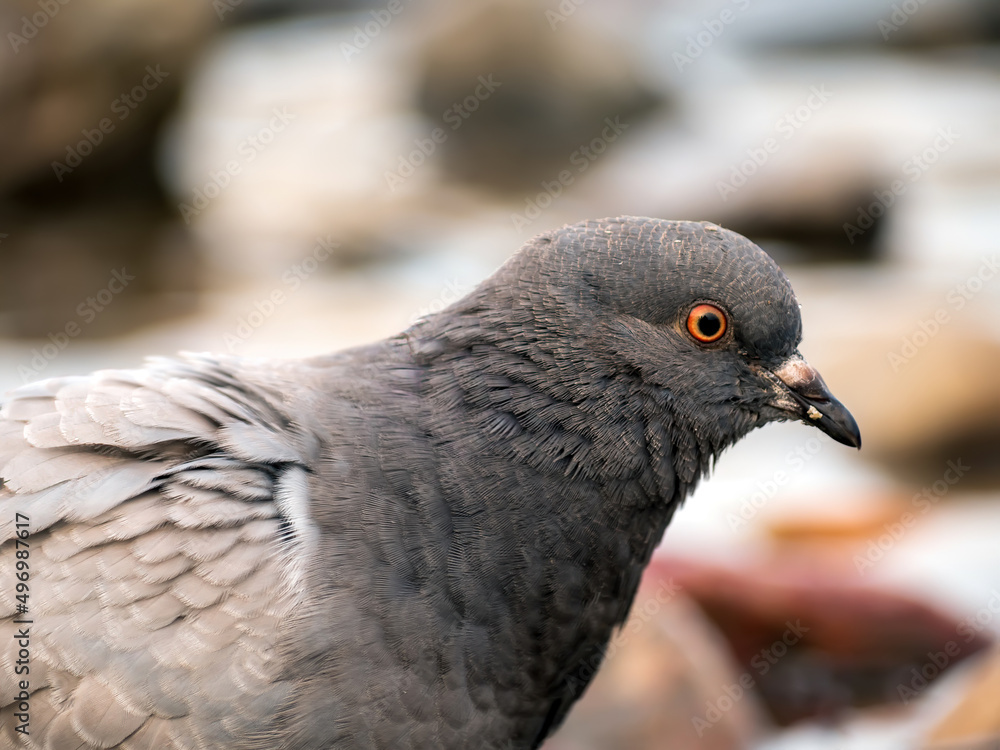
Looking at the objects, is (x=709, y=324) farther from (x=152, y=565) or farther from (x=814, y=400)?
(x=152, y=565)

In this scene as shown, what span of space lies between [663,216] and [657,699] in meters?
10.2

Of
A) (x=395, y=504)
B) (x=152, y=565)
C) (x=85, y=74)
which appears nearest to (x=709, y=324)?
(x=395, y=504)

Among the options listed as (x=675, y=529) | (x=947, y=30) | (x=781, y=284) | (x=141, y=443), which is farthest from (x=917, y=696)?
(x=947, y=30)

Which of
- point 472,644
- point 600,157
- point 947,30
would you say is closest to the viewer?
point 472,644

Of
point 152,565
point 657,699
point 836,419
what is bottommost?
point 657,699

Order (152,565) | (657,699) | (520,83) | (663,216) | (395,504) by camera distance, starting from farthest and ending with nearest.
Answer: (520,83) → (663,216) → (657,699) → (395,504) → (152,565)

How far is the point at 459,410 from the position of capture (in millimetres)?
4211

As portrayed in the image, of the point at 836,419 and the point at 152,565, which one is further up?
the point at 152,565

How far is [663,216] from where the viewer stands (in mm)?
15297

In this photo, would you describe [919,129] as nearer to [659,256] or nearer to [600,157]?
[600,157]

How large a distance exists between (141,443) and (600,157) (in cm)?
1577

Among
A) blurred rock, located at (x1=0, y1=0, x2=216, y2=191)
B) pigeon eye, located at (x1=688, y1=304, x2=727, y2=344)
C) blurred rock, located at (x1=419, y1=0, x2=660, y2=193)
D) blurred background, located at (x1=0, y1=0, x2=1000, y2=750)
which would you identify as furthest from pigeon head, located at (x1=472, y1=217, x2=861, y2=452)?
blurred rock, located at (x1=419, y1=0, x2=660, y2=193)

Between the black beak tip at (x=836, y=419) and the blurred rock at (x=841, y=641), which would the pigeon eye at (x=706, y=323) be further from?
the blurred rock at (x=841, y=641)

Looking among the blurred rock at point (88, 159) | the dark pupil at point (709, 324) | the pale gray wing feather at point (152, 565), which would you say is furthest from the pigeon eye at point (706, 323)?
the blurred rock at point (88, 159)
